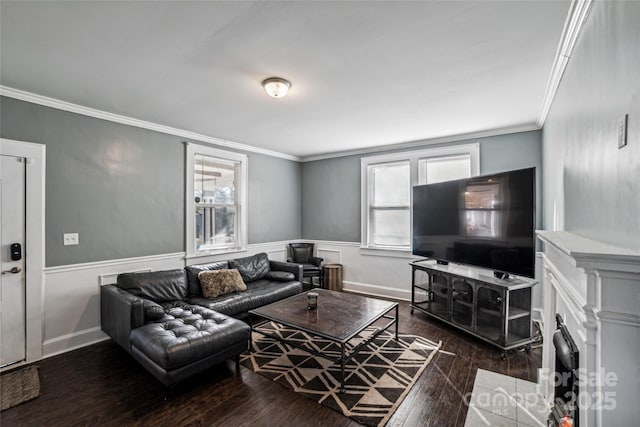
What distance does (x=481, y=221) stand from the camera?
3182 mm

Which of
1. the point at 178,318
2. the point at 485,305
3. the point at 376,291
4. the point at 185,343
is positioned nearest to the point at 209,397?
the point at 185,343

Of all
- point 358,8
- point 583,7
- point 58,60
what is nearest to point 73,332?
point 58,60

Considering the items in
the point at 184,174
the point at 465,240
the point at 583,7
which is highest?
the point at 583,7

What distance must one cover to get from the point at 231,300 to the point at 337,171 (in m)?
3.18

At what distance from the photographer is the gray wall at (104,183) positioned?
113 inches

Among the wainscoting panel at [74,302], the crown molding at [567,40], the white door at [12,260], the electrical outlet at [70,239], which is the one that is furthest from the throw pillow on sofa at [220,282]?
the crown molding at [567,40]

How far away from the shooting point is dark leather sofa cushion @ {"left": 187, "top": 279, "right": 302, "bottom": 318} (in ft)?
10.6

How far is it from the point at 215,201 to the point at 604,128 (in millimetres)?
4398

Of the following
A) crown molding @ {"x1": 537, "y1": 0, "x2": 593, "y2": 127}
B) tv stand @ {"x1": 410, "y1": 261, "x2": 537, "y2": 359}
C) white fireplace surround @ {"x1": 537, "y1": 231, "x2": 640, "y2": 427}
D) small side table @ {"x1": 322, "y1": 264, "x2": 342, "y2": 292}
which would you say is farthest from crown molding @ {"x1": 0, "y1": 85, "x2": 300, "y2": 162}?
white fireplace surround @ {"x1": 537, "y1": 231, "x2": 640, "y2": 427}

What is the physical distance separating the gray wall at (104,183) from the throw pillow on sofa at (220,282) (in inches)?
30.2

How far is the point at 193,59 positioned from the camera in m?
2.16

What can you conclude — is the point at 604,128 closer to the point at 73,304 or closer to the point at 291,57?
the point at 291,57

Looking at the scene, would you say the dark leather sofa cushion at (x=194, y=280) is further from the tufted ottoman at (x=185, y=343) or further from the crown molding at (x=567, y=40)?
the crown molding at (x=567, y=40)

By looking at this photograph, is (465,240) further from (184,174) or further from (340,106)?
(184,174)
